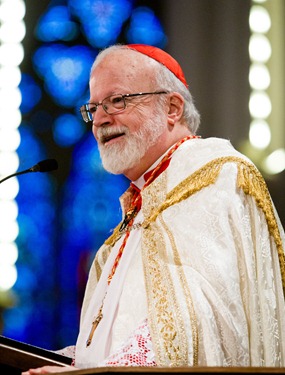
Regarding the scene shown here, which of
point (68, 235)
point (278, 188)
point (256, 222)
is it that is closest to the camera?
point (256, 222)

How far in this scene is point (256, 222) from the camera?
3594 mm

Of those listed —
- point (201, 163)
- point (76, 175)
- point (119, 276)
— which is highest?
point (76, 175)

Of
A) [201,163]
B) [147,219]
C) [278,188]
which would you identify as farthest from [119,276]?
[278,188]

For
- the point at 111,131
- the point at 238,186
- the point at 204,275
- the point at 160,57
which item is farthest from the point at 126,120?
the point at 204,275

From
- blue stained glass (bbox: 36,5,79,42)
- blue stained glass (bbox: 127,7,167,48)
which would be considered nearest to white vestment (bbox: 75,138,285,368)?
blue stained glass (bbox: 127,7,167,48)

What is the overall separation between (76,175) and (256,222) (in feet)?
9.09

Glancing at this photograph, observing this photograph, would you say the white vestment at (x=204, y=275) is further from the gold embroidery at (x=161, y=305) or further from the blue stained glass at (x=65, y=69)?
the blue stained glass at (x=65, y=69)

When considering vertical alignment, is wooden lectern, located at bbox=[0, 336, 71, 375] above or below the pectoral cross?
below

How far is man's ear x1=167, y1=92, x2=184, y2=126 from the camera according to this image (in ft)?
14.1

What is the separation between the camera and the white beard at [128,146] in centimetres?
412

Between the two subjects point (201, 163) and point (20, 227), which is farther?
point (20, 227)

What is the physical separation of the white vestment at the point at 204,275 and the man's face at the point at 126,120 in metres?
0.27

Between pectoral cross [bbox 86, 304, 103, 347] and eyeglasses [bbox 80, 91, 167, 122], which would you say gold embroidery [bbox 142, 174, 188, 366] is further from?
eyeglasses [bbox 80, 91, 167, 122]

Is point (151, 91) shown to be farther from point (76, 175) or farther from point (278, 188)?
point (76, 175)
